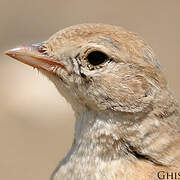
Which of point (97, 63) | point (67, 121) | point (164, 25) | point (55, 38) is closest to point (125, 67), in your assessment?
point (97, 63)

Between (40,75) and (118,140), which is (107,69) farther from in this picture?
(40,75)

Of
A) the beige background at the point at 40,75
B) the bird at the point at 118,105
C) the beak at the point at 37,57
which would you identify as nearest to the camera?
the bird at the point at 118,105

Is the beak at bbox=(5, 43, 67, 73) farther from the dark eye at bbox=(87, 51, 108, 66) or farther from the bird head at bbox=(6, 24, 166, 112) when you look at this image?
the dark eye at bbox=(87, 51, 108, 66)

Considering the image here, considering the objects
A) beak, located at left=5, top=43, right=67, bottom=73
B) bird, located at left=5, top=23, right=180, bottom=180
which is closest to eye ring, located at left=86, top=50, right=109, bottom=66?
bird, located at left=5, top=23, right=180, bottom=180

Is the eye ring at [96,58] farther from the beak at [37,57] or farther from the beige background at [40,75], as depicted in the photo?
the beige background at [40,75]

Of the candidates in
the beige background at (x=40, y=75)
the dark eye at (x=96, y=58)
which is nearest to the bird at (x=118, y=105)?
the dark eye at (x=96, y=58)

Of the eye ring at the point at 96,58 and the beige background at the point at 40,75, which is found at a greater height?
the beige background at the point at 40,75

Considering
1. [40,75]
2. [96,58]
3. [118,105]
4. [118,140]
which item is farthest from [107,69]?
[40,75]
